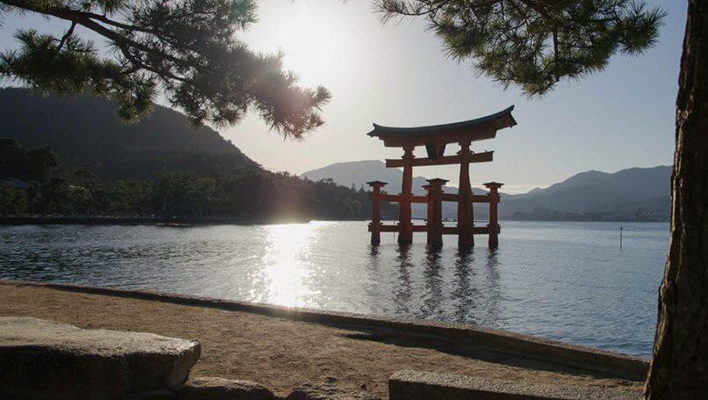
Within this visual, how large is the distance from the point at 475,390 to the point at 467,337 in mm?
2547

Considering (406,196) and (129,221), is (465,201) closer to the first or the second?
(406,196)

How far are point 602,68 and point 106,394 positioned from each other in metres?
5.21

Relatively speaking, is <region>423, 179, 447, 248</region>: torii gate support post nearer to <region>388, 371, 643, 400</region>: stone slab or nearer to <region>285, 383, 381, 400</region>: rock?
<region>285, 383, 381, 400</region>: rock

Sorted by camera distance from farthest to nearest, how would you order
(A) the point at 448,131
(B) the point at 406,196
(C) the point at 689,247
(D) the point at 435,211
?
(B) the point at 406,196, (D) the point at 435,211, (A) the point at 448,131, (C) the point at 689,247

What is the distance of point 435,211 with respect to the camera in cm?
2575

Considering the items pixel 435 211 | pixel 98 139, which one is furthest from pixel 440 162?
pixel 98 139

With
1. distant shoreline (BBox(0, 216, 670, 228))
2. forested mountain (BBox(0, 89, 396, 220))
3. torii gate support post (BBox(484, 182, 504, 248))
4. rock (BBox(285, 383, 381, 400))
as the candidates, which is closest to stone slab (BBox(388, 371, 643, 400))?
rock (BBox(285, 383, 381, 400))

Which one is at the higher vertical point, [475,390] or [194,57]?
[194,57]

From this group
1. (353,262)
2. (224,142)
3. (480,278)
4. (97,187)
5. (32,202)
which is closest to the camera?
(480,278)

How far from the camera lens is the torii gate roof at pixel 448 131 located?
21.8 meters

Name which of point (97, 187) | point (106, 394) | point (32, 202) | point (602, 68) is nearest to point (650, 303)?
point (602, 68)

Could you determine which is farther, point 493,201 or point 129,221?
point 129,221

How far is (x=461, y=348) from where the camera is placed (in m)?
4.61

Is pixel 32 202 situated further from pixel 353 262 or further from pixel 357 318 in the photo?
pixel 357 318
